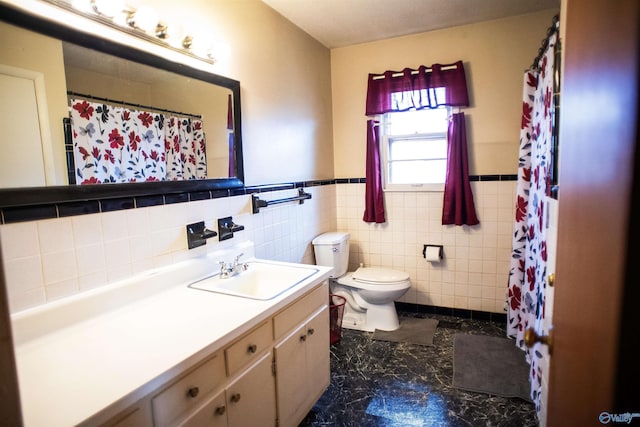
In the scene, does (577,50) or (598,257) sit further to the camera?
(577,50)

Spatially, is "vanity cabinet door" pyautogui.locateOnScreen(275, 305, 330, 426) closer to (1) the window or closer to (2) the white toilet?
(2) the white toilet

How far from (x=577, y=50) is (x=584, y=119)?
0.56ft

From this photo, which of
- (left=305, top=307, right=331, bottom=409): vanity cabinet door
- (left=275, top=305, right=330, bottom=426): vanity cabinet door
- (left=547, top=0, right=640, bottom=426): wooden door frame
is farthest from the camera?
(left=305, top=307, right=331, bottom=409): vanity cabinet door

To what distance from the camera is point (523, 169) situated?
98.3 inches

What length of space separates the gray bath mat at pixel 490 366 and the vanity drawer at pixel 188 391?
1.64 meters

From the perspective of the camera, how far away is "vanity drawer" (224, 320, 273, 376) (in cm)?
129

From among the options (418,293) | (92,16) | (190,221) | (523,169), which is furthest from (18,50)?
(418,293)

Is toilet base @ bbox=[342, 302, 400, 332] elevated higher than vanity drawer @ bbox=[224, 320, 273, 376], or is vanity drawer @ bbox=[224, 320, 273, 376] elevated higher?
vanity drawer @ bbox=[224, 320, 273, 376]

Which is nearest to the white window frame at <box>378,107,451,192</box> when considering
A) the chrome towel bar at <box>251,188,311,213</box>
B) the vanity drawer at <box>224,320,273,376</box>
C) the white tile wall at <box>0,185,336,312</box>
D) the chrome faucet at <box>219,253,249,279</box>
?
the chrome towel bar at <box>251,188,311,213</box>

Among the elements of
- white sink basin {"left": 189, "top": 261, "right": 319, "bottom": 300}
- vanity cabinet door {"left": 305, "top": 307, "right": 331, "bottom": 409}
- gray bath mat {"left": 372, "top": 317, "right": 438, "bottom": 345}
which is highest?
white sink basin {"left": 189, "top": 261, "right": 319, "bottom": 300}

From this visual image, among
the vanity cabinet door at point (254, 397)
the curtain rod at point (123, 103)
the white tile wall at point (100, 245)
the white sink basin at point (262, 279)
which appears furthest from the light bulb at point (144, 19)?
the vanity cabinet door at point (254, 397)

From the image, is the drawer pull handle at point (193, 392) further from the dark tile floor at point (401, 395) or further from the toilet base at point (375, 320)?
the toilet base at point (375, 320)

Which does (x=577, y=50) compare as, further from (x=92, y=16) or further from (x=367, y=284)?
(x=367, y=284)

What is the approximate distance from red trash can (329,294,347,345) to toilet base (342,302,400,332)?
0.18 meters
